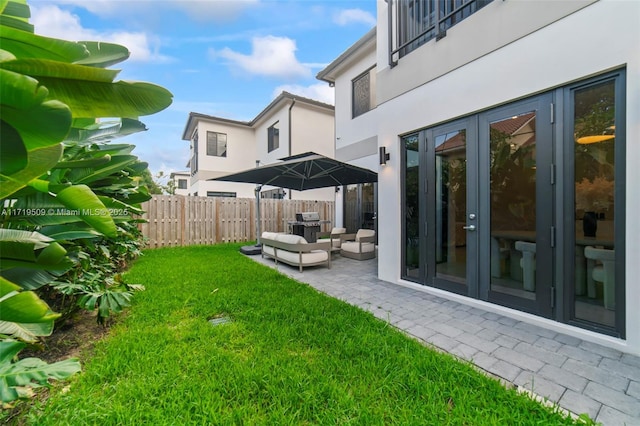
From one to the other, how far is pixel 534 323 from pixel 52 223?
16.1ft

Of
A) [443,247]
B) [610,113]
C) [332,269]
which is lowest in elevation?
A: [332,269]

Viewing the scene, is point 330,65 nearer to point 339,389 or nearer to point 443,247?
point 443,247

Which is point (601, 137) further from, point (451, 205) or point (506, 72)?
point (451, 205)

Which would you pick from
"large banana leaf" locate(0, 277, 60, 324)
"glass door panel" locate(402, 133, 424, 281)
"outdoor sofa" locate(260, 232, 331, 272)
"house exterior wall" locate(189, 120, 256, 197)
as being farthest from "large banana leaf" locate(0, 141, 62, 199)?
"house exterior wall" locate(189, 120, 256, 197)

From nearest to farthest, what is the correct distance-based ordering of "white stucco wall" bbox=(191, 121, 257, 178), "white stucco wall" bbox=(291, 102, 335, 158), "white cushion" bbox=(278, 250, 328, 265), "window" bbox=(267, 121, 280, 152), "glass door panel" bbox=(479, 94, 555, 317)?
"glass door panel" bbox=(479, 94, 555, 317) → "white cushion" bbox=(278, 250, 328, 265) → "white stucco wall" bbox=(291, 102, 335, 158) → "window" bbox=(267, 121, 280, 152) → "white stucco wall" bbox=(191, 121, 257, 178)

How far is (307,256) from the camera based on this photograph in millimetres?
6531

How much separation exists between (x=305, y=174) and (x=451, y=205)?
472cm

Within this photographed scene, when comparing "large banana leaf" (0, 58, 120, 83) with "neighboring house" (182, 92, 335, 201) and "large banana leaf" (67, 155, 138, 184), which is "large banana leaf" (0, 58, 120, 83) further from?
"neighboring house" (182, 92, 335, 201)

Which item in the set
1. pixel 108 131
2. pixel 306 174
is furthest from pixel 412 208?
pixel 108 131

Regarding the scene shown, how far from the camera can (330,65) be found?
10555 millimetres

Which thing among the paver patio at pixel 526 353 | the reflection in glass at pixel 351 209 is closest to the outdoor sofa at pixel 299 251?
the paver patio at pixel 526 353

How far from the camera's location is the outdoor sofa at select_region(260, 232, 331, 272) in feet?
20.6

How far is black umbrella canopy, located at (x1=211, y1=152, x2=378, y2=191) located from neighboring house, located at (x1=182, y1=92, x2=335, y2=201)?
5.21m

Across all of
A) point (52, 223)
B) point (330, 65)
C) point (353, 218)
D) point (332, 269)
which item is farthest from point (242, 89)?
point (52, 223)
